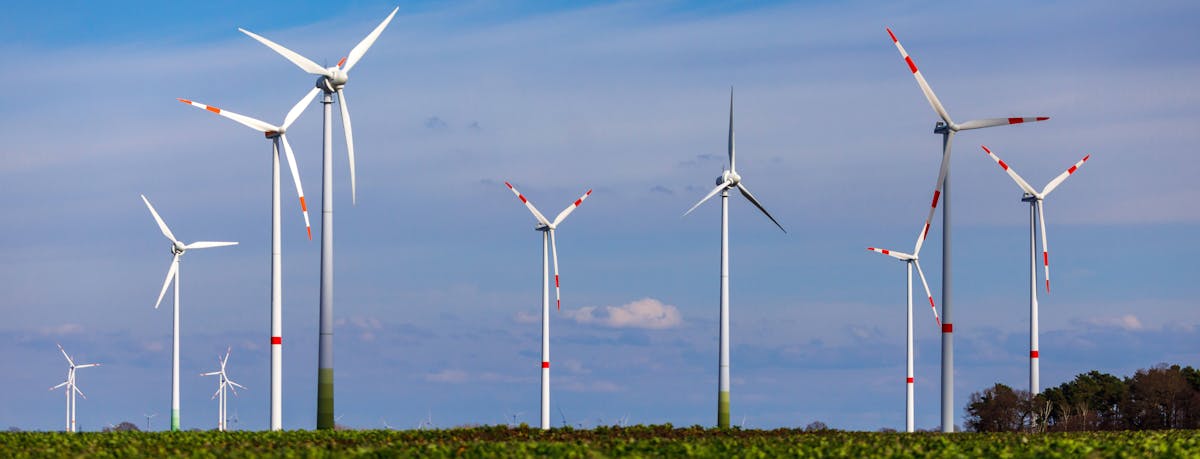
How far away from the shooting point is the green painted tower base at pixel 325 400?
5453 cm

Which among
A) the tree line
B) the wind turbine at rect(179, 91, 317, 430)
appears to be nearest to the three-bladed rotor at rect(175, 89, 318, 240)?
the wind turbine at rect(179, 91, 317, 430)

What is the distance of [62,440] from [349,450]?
48.6 feet

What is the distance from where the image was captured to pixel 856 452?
3562 cm

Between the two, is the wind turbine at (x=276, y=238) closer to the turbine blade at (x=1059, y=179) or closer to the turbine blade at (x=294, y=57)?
the turbine blade at (x=294, y=57)

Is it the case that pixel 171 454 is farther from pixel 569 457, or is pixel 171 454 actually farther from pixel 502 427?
pixel 502 427

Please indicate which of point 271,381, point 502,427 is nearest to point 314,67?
point 271,381

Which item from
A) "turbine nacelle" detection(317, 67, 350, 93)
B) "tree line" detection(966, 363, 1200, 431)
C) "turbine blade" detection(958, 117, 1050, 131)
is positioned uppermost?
"turbine nacelle" detection(317, 67, 350, 93)

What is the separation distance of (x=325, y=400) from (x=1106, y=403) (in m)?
79.0

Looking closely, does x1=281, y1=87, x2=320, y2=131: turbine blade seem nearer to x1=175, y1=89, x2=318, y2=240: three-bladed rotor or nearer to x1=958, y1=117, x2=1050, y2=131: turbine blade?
x1=175, y1=89, x2=318, y2=240: three-bladed rotor

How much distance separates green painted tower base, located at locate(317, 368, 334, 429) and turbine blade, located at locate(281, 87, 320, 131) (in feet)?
41.3

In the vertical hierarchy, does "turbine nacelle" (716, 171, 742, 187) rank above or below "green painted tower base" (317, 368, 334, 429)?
above

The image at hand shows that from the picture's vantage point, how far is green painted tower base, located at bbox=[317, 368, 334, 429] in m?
54.5

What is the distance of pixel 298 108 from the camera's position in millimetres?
63312

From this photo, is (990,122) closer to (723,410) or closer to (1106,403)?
(723,410)
